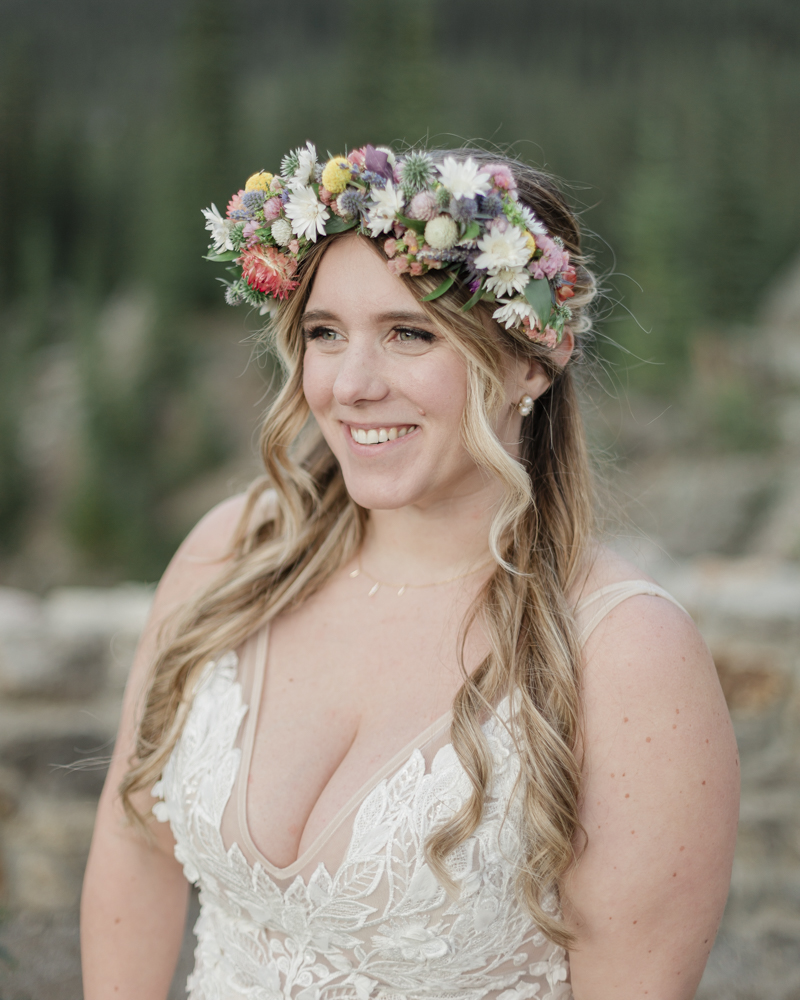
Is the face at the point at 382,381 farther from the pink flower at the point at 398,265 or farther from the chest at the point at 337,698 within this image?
the chest at the point at 337,698

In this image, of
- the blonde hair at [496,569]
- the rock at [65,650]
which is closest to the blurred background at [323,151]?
the rock at [65,650]

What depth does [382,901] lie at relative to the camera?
1498mm

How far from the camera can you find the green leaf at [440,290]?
147cm

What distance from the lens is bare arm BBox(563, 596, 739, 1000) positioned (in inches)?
57.4

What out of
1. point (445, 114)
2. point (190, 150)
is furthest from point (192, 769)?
point (190, 150)

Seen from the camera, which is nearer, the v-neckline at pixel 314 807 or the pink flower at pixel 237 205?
the v-neckline at pixel 314 807

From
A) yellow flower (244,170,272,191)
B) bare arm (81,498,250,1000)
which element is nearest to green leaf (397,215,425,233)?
yellow flower (244,170,272,191)

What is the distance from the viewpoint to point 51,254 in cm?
1248

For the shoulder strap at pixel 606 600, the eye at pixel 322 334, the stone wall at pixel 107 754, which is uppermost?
the eye at pixel 322 334

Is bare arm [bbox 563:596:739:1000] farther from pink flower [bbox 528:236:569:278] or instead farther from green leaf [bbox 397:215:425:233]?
green leaf [bbox 397:215:425:233]

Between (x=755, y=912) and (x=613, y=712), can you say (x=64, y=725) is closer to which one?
(x=613, y=712)

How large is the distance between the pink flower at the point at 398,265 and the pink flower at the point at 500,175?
199mm

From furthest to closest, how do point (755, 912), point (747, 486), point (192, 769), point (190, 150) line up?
point (190, 150)
point (747, 486)
point (755, 912)
point (192, 769)

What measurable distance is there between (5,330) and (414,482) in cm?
1206
